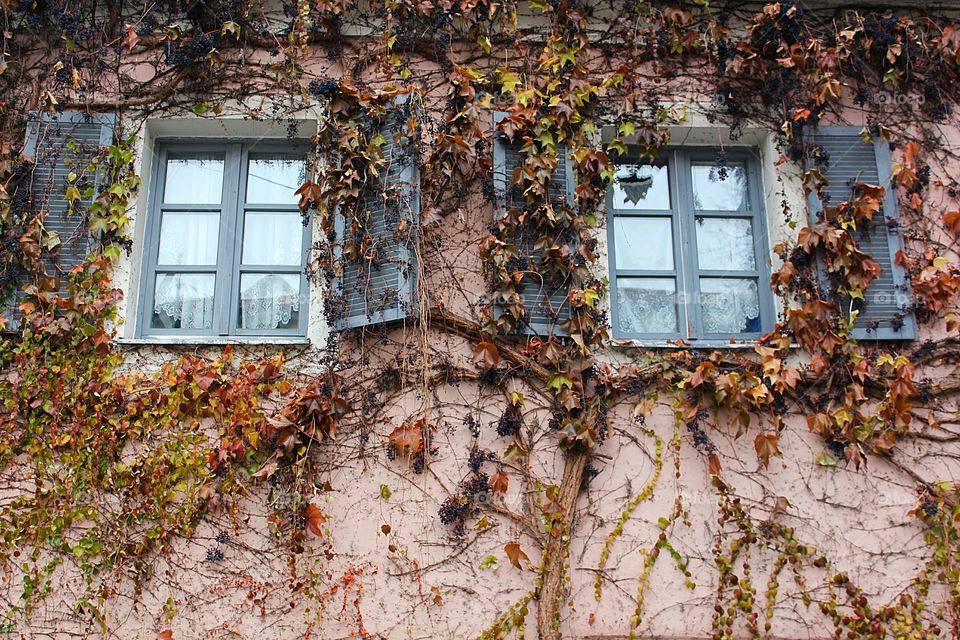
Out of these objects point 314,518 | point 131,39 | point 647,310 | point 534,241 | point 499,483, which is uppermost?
point 131,39

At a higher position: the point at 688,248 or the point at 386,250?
the point at 688,248

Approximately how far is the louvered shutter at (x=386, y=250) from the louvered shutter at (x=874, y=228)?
2.22 metres

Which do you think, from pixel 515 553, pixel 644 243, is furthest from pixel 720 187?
pixel 515 553

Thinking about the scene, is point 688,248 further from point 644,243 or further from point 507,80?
point 507,80

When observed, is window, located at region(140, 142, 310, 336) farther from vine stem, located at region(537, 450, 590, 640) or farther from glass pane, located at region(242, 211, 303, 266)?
vine stem, located at region(537, 450, 590, 640)

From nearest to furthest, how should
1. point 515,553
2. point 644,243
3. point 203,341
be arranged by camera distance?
point 515,553 → point 203,341 → point 644,243

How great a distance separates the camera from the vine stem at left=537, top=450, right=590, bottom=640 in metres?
4.56

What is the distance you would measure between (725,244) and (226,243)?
9.27 ft

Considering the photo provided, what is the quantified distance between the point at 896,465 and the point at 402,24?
3.61 metres

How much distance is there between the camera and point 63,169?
525 cm

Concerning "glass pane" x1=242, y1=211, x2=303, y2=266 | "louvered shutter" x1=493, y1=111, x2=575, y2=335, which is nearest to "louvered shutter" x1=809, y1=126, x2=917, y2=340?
"louvered shutter" x1=493, y1=111, x2=575, y2=335

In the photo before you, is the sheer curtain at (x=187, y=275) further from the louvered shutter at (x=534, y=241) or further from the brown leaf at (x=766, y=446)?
the brown leaf at (x=766, y=446)

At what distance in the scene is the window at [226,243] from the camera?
523 centimetres

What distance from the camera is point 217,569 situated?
4.68 m
